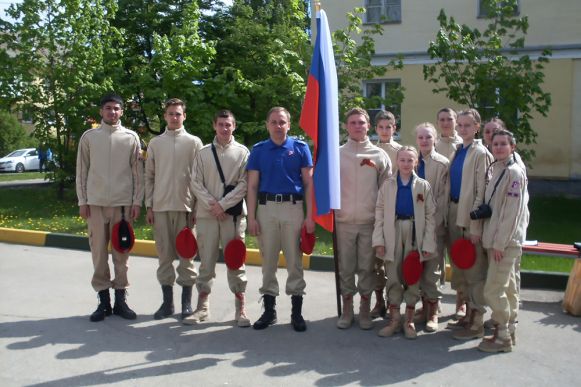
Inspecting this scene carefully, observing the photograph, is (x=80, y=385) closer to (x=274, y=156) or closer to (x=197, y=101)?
(x=274, y=156)

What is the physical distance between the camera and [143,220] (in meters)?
11.6

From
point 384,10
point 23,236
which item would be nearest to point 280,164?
point 23,236

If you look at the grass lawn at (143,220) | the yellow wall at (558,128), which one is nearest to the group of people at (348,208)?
the grass lawn at (143,220)

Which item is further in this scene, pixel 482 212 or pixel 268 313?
pixel 268 313

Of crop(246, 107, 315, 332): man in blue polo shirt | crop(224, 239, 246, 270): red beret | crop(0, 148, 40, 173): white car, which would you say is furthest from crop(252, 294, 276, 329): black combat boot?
crop(0, 148, 40, 173): white car

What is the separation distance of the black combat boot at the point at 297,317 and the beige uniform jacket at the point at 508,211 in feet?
6.02

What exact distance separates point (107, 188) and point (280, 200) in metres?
1.76

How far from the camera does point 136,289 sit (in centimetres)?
744

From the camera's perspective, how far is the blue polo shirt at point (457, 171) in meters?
5.79

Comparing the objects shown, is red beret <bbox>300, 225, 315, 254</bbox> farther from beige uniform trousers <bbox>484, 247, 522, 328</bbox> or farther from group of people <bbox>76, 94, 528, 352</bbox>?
beige uniform trousers <bbox>484, 247, 522, 328</bbox>

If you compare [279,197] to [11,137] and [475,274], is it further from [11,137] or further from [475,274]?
[11,137]

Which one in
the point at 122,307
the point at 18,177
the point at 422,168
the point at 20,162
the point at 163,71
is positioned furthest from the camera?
the point at 20,162

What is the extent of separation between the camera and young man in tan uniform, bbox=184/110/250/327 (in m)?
6.02

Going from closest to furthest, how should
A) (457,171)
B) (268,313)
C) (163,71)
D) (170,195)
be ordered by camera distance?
(457,171) < (268,313) < (170,195) < (163,71)
